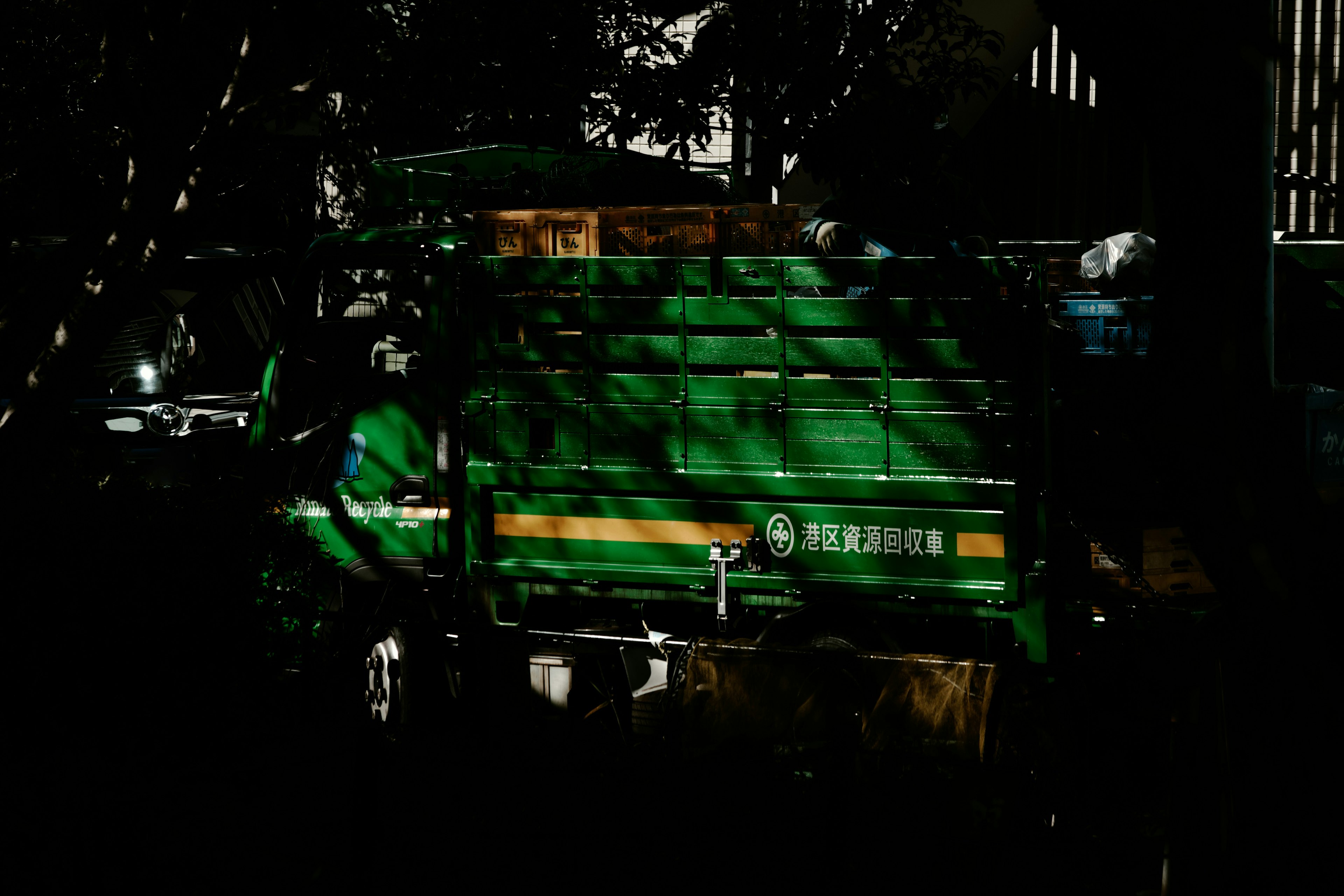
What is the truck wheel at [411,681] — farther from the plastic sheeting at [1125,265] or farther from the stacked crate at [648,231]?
the plastic sheeting at [1125,265]

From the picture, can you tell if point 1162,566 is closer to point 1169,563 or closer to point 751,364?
point 1169,563

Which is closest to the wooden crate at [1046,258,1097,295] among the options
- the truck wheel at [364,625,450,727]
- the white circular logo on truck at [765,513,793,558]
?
the white circular logo on truck at [765,513,793,558]

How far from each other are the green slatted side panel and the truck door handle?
0.44m

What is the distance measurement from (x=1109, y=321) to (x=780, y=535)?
258cm

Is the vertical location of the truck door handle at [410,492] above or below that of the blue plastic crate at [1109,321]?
below

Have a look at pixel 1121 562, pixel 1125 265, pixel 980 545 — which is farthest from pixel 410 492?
pixel 1125 265

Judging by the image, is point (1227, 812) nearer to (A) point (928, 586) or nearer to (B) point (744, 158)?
(A) point (928, 586)

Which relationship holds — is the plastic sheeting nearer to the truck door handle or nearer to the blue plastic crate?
the blue plastic crate

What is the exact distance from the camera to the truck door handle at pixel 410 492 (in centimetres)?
625

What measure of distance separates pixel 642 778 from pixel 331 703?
147 centimetres

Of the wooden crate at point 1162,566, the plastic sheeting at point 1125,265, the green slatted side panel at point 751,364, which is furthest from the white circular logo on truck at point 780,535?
the plastic sheeting at point 1125,265

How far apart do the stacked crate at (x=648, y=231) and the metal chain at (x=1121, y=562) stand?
79.6 inches

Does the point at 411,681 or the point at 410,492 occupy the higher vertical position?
the point at 410,492

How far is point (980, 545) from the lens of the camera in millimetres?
5371
